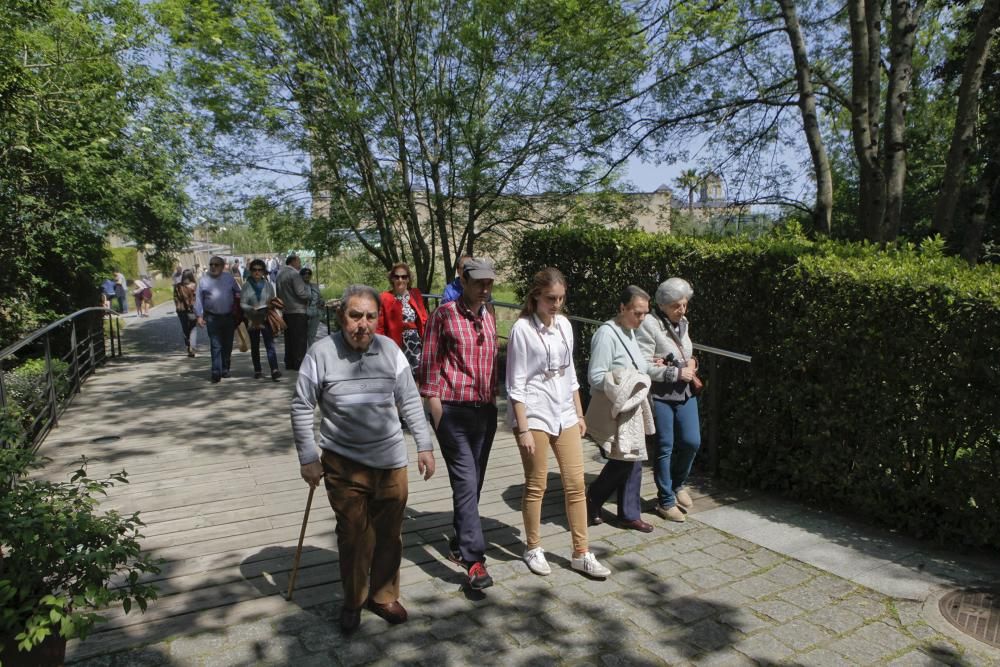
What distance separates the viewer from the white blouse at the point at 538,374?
4273 mm

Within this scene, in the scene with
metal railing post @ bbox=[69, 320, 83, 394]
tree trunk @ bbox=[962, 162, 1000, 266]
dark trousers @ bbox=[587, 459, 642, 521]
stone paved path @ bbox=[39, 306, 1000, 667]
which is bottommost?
stone paved path @ bbox=[39, 306, 1000, 667]

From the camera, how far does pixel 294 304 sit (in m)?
10.2

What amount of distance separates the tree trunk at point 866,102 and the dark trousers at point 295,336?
7382 millimetres

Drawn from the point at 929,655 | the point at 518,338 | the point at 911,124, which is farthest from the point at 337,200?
the point at 911,124

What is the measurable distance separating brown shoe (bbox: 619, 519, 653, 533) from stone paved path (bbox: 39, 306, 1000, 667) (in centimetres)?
11

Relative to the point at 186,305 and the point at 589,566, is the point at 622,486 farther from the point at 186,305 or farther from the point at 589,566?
the point at 186,305

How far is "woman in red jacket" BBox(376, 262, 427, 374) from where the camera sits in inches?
255

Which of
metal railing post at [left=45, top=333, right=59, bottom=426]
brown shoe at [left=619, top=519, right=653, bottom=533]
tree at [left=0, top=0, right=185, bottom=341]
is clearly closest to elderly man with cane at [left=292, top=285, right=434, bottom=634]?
brown shoe at [left=619, top=519, right=653, bottom=533]

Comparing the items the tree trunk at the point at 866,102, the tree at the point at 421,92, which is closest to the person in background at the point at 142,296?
the tree at the point at 421,92

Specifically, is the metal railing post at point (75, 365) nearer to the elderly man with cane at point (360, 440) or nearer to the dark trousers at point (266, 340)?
the dark trousers at point (266, 340)

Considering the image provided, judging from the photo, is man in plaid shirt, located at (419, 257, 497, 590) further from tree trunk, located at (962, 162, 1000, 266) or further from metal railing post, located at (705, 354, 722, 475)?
A: tree trunk, located at (962, 162, 1000, 266)

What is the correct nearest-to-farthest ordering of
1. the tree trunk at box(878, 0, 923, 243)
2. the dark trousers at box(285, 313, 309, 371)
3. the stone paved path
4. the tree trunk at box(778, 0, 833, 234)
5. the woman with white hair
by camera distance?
the stone paved path, the woman with white hair, the tree trunk at box(878, 0, 923, 243), the tree trunk at box(778, 0, 833, 234), the dark trousers at box(285, 313, 309, 371)

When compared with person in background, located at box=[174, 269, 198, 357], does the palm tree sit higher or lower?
higher

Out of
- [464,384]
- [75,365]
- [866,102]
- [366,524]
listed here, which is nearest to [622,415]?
[464,384]
